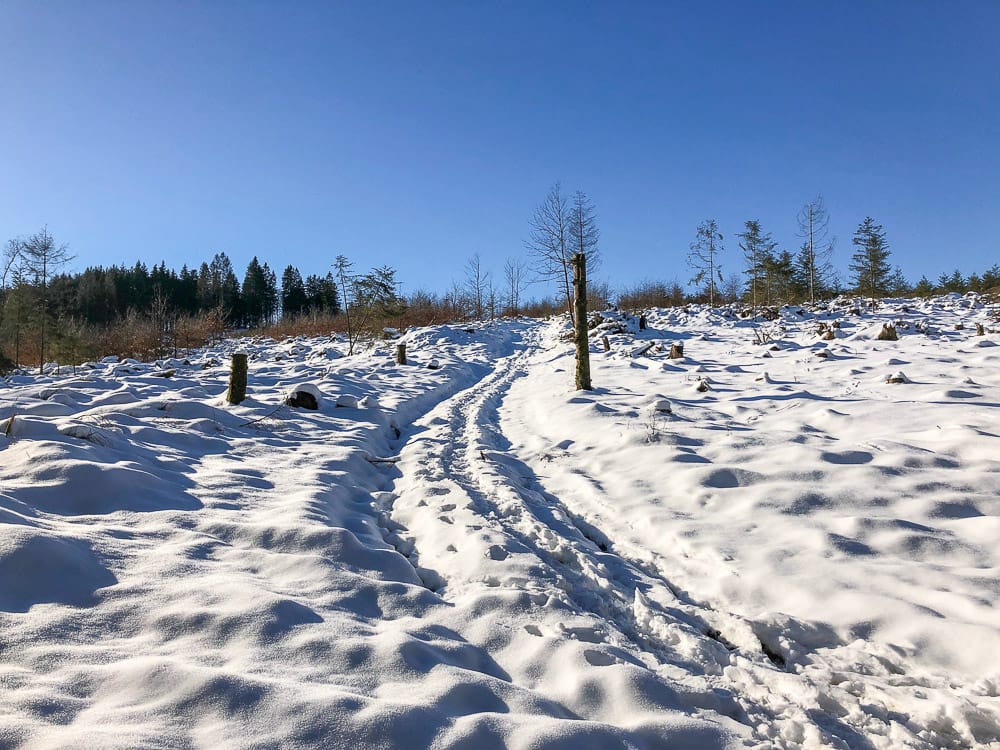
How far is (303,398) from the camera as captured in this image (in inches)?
304

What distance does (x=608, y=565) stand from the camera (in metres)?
3.17

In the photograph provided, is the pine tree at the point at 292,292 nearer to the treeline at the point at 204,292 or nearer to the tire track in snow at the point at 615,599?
the treeline at the point at 204,292

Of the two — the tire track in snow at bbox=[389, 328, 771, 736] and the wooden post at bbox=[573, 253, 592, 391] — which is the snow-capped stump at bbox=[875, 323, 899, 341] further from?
the tire track in snow at bbox=[389, 328, 771, 736]

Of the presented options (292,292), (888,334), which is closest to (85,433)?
(888,334)

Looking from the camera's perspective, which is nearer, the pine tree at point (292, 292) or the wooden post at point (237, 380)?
the wooden post at point (237, 380)

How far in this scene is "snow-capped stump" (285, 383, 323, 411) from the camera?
25.1 feet

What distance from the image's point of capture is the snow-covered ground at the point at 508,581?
1.69 meters

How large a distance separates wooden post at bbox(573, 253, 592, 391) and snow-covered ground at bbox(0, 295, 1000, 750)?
273 centimetres

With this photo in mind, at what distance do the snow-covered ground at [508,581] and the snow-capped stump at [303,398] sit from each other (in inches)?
45.9

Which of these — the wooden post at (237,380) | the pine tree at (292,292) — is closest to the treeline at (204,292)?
the pine tree at (292,292)

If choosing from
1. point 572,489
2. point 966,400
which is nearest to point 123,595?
point 572,489

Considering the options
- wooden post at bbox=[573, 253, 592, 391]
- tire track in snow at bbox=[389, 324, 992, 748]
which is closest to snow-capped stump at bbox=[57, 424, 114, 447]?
tire track in snow at bbox=[389, 324, 992, 748]

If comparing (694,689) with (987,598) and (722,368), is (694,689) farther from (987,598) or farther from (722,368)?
(722,368)

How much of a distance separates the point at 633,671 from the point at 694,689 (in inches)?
10.4
